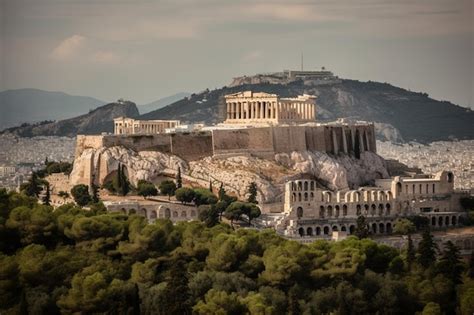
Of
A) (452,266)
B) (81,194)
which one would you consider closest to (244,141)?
(81,194)

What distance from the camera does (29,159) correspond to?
102312 millimetres

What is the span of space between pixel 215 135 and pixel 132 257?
25704 millimetres

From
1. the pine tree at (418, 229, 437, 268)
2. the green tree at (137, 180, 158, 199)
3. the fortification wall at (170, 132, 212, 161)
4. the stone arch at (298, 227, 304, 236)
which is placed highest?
the fortification wall at (170, 132, 212, 161)

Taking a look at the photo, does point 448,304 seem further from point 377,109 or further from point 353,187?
point 377,109

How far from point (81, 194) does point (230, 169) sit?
9807mm

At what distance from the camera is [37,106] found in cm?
11450

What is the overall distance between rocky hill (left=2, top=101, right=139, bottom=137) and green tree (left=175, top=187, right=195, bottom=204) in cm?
6405

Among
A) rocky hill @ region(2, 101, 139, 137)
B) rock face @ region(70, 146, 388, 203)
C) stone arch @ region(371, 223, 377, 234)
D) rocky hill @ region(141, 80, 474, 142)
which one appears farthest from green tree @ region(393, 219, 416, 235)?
rocky hill @ region(141, 80, 474, 142)

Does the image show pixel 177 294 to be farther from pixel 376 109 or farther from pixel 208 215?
pixel 376 109

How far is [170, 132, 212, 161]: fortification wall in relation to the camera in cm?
8306

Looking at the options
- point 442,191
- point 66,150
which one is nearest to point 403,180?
point 442,191

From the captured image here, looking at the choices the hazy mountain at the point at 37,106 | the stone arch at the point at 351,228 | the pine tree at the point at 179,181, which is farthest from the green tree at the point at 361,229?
the hazy mountain at the point at 37,106

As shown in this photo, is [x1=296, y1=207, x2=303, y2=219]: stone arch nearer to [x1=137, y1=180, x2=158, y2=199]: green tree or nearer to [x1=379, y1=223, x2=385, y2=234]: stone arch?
[x1=379, y1=223, x2=385, y2=234]: stone arch

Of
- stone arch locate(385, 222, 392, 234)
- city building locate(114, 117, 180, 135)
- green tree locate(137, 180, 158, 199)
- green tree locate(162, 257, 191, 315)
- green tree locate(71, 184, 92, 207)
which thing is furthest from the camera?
city building locate(114, 117, 180, 135)
